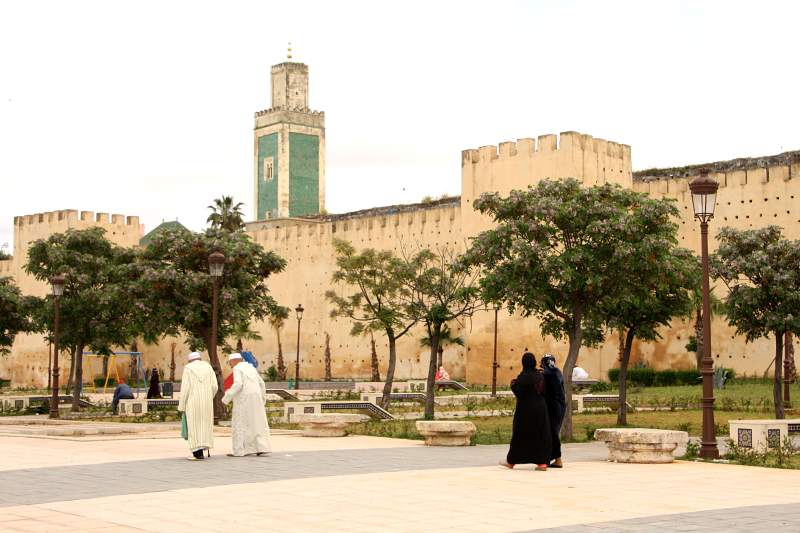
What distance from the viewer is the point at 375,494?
9047 millimetres

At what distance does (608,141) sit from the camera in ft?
119

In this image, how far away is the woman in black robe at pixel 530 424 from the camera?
11.1 m

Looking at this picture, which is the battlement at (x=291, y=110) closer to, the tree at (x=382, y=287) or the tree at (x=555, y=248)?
the tree at (x=382, y=287)

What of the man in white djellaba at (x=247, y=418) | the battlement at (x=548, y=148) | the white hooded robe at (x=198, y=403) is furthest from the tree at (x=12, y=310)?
the man in white djellaba at (x=247, y=418)

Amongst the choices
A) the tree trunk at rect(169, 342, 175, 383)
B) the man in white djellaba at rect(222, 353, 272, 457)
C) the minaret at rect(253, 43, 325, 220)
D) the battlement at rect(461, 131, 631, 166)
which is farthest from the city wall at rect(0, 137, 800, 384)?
the man in white djellaba at rect(222, 353, 272, 457)

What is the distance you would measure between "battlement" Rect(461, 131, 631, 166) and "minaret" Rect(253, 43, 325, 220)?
24.9 metres

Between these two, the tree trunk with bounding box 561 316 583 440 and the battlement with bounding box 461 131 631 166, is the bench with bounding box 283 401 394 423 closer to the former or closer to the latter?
the tree trunk with bounding box 561 316 583 440

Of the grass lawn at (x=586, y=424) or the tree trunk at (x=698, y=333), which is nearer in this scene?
the grass lawn at (x=586, y=424)

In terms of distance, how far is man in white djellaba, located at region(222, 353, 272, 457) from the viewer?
495 inches

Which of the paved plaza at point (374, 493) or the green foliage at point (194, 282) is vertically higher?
the green foliage at point (194, 282)

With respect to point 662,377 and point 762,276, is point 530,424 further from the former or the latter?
point 662,377

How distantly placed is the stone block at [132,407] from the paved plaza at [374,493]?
34.4 ft

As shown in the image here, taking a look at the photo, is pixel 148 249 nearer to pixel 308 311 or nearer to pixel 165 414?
pixel 165 414

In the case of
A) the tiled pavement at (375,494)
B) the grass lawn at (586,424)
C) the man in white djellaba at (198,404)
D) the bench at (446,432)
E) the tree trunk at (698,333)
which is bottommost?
the tiled pavement at (375,494)
